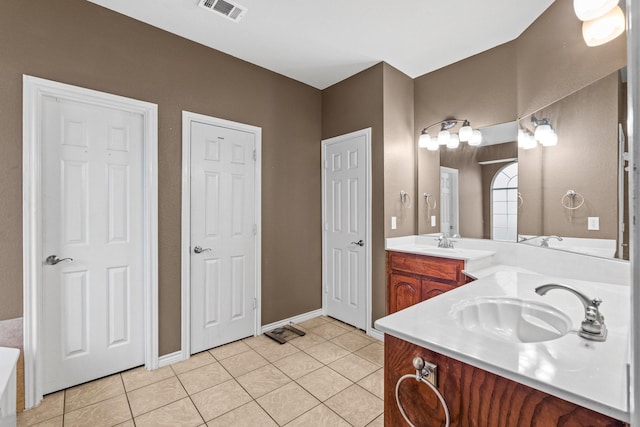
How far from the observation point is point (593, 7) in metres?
1.54

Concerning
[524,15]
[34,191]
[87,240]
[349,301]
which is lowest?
[349,301]

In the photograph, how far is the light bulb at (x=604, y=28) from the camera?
1539mm

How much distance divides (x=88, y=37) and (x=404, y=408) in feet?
9.40

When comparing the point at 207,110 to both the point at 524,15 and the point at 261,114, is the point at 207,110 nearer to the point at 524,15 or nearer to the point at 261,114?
the point at 261,114

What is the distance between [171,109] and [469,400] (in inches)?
105

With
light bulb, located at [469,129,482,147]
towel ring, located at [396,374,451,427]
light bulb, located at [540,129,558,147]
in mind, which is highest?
light bulb, located at [469,129,482,147]

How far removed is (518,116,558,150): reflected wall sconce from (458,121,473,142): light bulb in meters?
0.42

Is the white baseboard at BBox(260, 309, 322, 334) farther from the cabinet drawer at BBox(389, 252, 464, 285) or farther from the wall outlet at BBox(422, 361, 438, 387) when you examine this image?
the wall outlet at BBox(422, 361, 438, 387)

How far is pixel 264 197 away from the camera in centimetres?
309

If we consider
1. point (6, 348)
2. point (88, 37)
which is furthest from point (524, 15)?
point (6, 348)

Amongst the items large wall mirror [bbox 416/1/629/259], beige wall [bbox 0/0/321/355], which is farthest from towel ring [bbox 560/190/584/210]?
beige wall [bbox 0/0/321/355]

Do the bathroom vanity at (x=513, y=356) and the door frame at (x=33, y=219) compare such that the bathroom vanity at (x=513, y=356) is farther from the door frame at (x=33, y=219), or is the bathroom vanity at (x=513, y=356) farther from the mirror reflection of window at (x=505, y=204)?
the door frame at (x=33, y=219)

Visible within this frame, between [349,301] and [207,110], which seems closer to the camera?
[207,110]

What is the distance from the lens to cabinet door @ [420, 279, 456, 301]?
2518 millimetres
